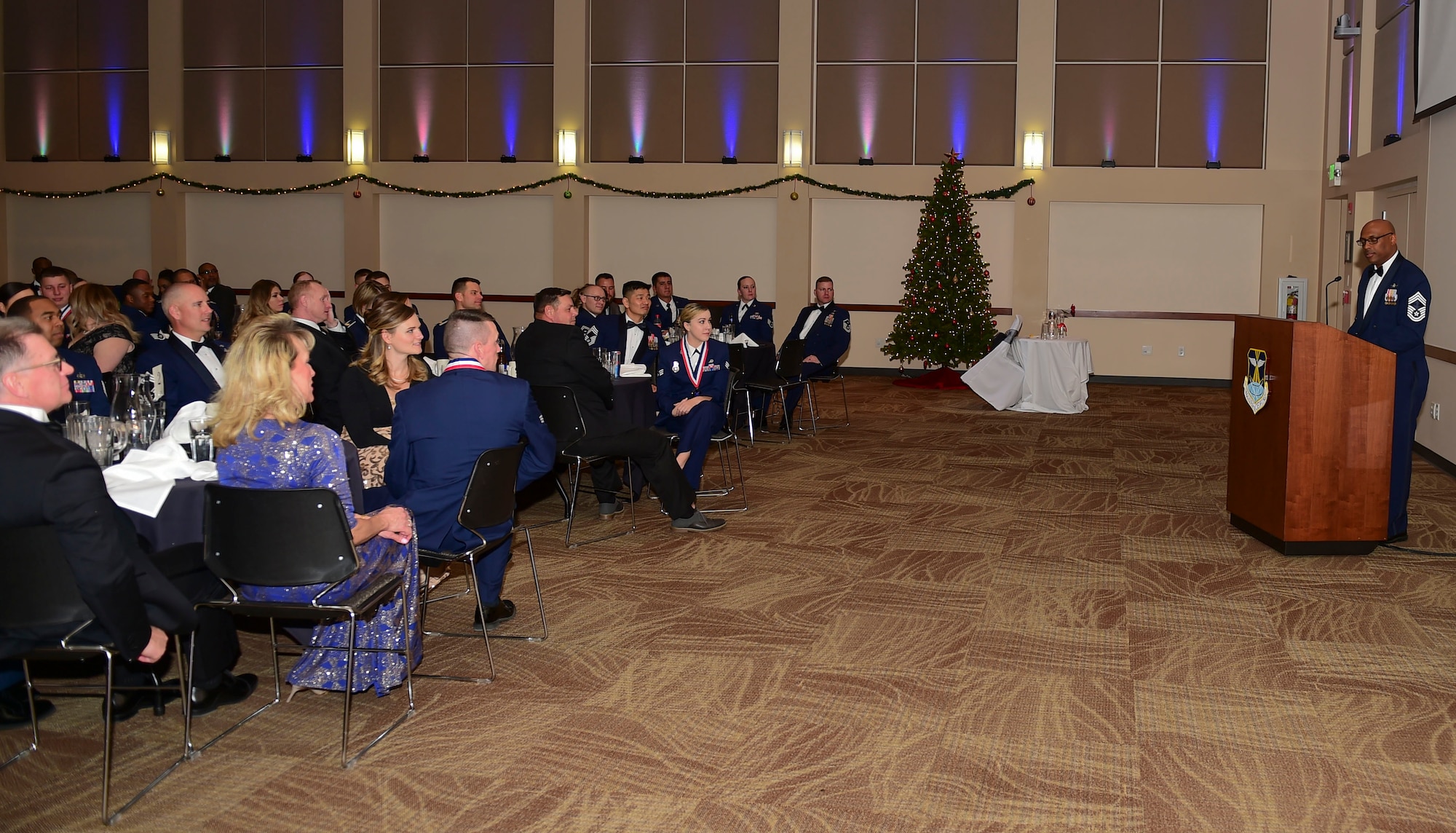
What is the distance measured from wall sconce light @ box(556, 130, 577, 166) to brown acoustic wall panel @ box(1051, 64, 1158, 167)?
6235 mm

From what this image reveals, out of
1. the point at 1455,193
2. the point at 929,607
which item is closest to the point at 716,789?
the point at 929,607

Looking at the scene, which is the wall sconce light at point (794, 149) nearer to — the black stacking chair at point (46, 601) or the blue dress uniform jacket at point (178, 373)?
the blue dress uniform jacket at point (178, 373)

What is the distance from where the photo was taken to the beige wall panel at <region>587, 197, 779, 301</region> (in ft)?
52.1

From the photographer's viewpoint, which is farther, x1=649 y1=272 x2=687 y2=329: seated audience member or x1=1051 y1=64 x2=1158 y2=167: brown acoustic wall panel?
x1=1051 y1=64 x2=1158 y2=167: brown acoustic wall panel

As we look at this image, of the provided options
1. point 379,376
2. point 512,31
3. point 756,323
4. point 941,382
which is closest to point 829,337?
point 756,323

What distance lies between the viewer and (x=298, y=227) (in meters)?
16.5

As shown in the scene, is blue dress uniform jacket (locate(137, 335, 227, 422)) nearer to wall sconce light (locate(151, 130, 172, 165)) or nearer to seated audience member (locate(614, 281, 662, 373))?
seated audience member (locate(614, 281, 662, 373))

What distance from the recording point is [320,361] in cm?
582

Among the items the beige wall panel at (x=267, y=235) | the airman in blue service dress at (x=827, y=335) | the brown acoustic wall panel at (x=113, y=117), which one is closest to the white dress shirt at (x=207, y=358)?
the airman in blue service dress at (x=827, y=335)

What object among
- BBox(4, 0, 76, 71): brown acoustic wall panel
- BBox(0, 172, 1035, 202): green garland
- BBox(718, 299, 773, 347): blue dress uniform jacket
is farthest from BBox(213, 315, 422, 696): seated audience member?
BBox(4, 0, 76, 71): brown acoustic wall panel

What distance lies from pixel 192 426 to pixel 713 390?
12.4 feet

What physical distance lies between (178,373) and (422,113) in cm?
1172

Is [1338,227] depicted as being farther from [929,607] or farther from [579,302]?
[929,607]

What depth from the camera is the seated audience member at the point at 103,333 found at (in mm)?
5621
